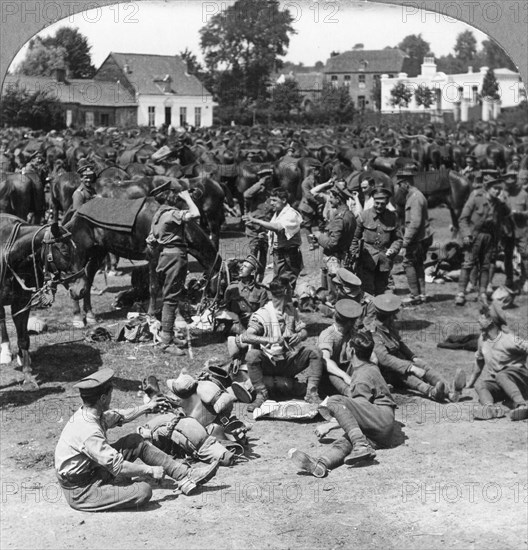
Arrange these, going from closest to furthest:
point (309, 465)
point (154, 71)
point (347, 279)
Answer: point (309, 465) < point (347, 279) < point (154, 71)

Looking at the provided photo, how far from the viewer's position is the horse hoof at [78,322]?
11.6 metres

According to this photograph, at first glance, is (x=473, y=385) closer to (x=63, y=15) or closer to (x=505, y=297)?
(x=505, y=297)

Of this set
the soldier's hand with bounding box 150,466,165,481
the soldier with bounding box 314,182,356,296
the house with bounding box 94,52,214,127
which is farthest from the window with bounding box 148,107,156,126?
the soldier's hand with bounding box 150,466,165,481

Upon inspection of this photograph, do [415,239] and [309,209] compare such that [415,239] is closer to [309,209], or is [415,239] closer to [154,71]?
[309,209]

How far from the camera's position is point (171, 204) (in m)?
10.8

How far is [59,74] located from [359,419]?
13.8 feet

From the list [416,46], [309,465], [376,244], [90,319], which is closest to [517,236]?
[376,244]

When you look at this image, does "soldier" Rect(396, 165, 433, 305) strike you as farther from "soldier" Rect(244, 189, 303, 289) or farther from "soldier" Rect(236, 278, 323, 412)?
"soldier" Rect(236, 278, 323, 412)

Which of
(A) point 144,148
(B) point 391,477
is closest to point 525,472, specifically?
(B) point 391,477

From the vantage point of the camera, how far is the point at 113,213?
1141cm

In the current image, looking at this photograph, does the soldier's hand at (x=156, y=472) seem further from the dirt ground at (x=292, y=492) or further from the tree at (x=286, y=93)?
the tree at (x=286, y=93)

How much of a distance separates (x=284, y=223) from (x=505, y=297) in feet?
13.8

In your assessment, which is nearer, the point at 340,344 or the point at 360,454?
the point at 360,454

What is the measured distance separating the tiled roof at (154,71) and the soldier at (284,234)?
1.90 m
